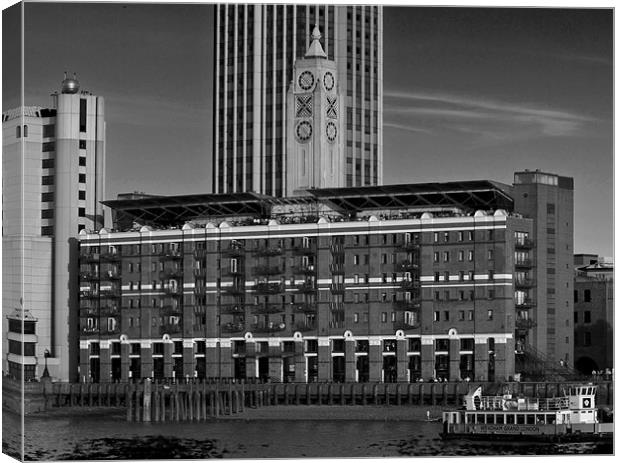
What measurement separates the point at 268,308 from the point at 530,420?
12558 mm

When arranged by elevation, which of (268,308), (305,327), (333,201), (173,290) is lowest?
(305,327)

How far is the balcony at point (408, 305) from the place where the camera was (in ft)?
243

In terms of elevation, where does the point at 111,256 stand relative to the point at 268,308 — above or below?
above

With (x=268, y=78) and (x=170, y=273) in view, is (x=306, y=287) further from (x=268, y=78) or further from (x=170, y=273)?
(x=268, y=78)

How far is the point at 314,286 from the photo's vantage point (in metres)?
75.1

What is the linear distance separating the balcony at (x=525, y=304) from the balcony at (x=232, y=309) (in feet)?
32.0

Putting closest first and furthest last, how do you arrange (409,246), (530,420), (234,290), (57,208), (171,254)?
(530,420)
(409,246)
(234,290)
(171,254)
(57,208)

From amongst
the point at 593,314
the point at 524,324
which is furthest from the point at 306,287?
the point at 593,314

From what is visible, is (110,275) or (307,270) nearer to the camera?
(307,270)

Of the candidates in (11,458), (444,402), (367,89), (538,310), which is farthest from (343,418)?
(367,89)

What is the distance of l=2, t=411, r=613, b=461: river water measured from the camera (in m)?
64.4

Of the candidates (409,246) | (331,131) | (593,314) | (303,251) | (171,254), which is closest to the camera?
(409,246)

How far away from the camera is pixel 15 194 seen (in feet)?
234

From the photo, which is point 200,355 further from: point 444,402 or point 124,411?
point 444,402
